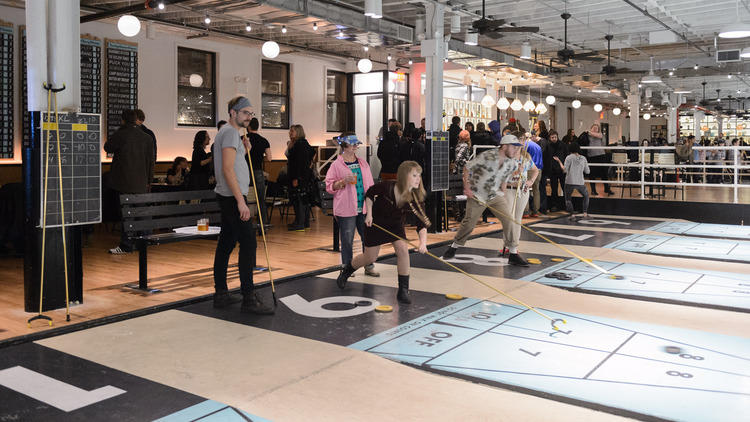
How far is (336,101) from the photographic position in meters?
17.2

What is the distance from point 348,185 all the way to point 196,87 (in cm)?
851

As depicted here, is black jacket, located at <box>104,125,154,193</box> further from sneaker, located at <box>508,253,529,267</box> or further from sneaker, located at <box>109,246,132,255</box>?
sneaker, located at <box>508,253,529,267</box>

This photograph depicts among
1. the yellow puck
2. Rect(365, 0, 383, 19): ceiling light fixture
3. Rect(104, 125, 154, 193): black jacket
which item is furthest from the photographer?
Rect(365, 0, 383, 19): ceiling light fixture

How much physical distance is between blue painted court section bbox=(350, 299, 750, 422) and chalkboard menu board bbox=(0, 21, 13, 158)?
865cm

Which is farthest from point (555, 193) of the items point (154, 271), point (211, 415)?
point (211, 415)

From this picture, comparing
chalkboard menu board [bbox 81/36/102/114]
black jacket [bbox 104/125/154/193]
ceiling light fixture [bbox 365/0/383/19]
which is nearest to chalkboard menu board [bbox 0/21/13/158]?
chalkboard menu board [bbox 81/36/102/114]

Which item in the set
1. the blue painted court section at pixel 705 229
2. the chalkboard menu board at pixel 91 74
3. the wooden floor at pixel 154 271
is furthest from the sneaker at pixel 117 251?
the blue painted court section at pixel 705 229

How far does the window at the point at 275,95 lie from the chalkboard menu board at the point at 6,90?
5631 millimetres

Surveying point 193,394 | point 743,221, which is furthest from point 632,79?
point 193,394

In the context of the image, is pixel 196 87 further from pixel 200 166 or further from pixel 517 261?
pixel 517 261

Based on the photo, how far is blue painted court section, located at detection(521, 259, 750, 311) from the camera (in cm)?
579

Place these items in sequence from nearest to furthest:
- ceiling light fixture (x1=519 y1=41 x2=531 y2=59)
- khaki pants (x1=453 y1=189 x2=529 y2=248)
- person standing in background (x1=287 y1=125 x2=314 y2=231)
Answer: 1. khaki pants (x1=453 y1=189 x2=529 y2=248)
2. person standing in background (x1=287 y1=125 x2=314 y2=231)
3. ceiling light fixture (x1=519 y1=41 x2=531 y2=59)

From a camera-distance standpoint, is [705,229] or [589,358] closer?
[589,358]

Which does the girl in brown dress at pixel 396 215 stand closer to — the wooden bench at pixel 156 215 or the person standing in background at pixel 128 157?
the wooden bench at pixel 156 215
